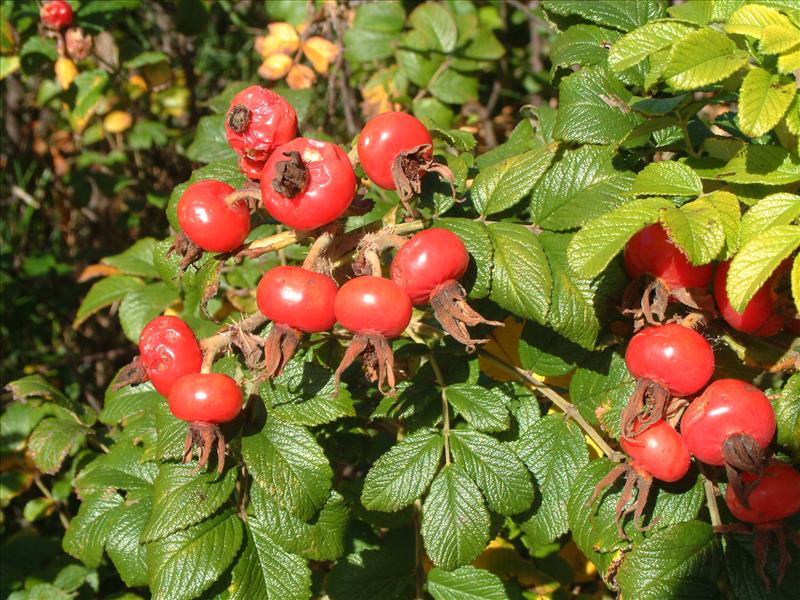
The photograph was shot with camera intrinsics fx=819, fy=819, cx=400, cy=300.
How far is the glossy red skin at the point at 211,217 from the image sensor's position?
57.0 inches

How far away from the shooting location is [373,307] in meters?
1.31

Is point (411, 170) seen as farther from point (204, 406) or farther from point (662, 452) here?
point (662, 452)

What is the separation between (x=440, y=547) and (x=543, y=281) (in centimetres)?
54

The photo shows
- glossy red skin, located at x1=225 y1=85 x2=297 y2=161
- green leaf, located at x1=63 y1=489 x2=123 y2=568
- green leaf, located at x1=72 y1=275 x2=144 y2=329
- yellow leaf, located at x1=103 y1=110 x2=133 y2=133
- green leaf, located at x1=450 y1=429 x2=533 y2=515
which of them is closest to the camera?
glossy red skin, located at x1=225 y1=85 x2=297 y2=161

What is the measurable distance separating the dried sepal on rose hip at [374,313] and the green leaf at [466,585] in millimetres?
700

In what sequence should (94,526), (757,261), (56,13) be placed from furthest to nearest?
(56,13) < (94,526) < (757,261)

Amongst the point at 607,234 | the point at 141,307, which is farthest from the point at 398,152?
the point at 141,307

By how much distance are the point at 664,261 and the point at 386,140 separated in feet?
1.77

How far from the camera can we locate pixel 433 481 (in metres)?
1.60

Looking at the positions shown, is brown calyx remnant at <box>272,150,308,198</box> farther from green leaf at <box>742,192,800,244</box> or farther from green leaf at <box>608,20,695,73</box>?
green leaf at <box>742,192,800,244</box>

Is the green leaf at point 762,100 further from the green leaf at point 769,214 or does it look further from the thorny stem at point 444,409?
the thorny stem at point 444,409

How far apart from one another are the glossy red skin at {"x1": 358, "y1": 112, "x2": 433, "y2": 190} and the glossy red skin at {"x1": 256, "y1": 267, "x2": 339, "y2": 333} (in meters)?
0.23

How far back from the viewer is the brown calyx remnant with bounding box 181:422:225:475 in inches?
57.2

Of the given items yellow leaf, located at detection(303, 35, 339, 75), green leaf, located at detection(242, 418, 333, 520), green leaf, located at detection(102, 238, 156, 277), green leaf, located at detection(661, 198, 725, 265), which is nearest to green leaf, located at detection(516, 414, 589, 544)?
green leaf, located at detection(242, 418, 333, 520)
